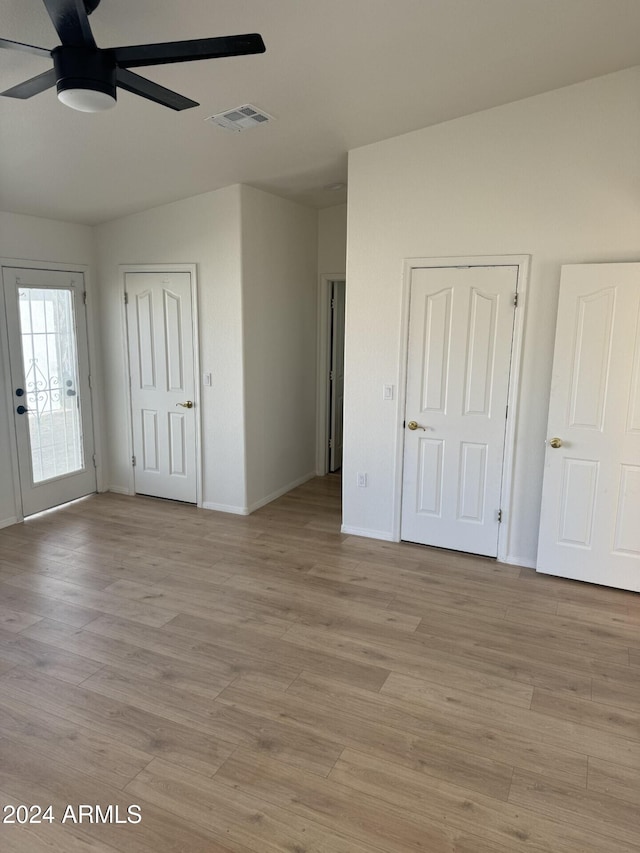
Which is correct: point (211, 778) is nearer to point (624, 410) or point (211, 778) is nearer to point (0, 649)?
point (0, 649)

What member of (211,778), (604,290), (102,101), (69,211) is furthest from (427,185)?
(211,778)

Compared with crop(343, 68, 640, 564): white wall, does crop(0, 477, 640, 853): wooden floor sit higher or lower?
lower

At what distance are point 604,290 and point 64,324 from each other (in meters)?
4.39

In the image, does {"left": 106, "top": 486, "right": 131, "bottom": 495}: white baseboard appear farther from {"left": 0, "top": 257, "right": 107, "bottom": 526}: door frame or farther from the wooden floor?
the wooden floor

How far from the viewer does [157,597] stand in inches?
146

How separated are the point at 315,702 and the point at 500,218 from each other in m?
3.16

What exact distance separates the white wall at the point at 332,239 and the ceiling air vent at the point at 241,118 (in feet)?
A: 8.06

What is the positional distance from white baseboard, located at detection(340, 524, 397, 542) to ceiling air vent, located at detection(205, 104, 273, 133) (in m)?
3.00

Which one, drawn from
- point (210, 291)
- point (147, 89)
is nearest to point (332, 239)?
point (210, 291)

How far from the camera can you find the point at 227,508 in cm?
528

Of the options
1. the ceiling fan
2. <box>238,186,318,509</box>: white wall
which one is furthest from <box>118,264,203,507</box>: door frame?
the ceiling fan

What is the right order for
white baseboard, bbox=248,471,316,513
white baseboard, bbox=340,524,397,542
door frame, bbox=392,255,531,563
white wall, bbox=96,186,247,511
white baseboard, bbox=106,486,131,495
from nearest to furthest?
door frame, bbox=392,255,531,563, white baseboard, bbox=340,524,397,542, white wall, bbox=96,186,247,511, white baseboard, bbox=248,471,316,513, white baseboard, bbox=106,486,131,495

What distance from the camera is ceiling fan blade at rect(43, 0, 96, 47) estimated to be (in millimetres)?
1845

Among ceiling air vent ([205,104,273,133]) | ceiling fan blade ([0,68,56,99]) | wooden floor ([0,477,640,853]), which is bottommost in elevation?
wooden floor ([0,477,640,853])
